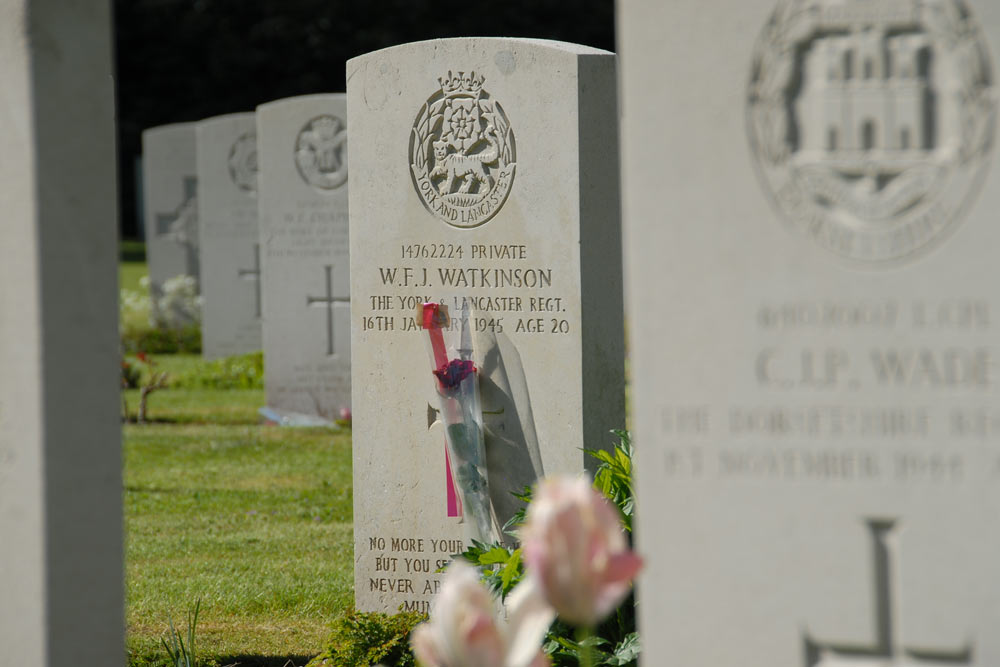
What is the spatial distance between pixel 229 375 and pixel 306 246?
294cm

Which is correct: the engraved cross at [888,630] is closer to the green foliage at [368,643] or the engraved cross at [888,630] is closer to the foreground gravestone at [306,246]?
the green foliage at [368,643]

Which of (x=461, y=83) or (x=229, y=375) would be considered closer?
(x=461, y=83)

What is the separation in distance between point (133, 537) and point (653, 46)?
16.3ft

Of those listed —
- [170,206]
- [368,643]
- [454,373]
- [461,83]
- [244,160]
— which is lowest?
[368,643]

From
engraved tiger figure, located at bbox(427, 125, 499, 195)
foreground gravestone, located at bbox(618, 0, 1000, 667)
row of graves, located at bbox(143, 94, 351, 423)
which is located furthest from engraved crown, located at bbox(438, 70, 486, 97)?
row of graves, located at bbox(143, 94, 351, 423)

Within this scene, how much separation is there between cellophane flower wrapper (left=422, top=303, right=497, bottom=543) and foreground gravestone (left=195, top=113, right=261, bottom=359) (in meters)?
7.97

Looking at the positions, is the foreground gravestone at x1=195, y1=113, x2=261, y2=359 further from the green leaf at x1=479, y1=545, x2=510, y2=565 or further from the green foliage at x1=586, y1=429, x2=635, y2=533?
the green leaf at x1=479, y1=545, x2=510, y2=565

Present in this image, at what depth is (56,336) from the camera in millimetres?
2887

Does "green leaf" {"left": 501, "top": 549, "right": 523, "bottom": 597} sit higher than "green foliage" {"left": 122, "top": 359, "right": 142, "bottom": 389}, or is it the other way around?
"green foliage" {"left": 122, "top": 359, "right": 142, "bottom": 389}

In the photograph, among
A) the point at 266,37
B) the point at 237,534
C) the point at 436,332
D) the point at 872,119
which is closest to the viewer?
the point at 872,119

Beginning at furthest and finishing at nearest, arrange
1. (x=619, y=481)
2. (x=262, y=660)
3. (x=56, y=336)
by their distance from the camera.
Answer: (x=262, y=660) < (x=619, y=481) < (x=56, y=336)

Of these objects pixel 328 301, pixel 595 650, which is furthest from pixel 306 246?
pixel 595 650

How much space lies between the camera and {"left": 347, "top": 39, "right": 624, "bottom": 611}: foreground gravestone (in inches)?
190

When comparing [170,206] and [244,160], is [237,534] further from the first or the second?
[170,206]
